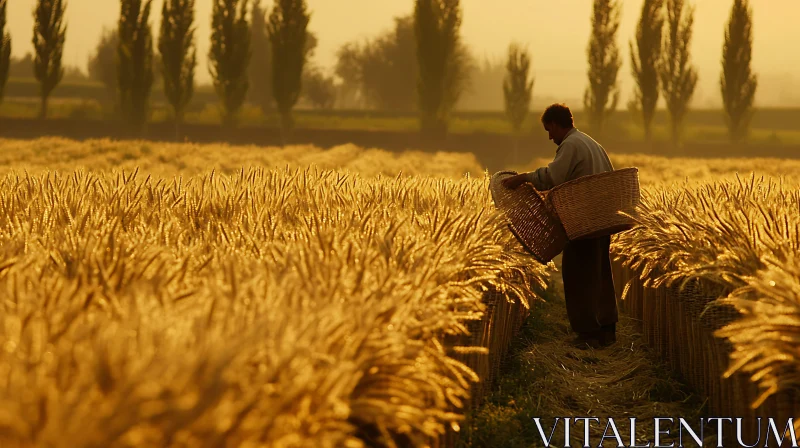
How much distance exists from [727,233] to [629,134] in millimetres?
45164

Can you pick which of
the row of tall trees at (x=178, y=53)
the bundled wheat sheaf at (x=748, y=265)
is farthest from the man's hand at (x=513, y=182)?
the row of tall trees at (x=178, y=53)

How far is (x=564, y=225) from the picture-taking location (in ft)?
19.8

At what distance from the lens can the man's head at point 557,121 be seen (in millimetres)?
6484

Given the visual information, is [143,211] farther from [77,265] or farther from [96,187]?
[77,265]

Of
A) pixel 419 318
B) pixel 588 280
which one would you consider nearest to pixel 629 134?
pixel 588 280

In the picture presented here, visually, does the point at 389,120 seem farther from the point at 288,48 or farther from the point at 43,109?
the point at 43,109

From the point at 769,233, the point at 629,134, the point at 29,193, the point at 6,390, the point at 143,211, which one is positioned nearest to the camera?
the point at 6,390

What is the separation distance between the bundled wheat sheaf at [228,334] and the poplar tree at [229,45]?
115 ft

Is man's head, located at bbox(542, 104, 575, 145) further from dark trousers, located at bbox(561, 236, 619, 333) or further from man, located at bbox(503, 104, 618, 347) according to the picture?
dark trousers, located at bbox(561, 236, 619, 333)

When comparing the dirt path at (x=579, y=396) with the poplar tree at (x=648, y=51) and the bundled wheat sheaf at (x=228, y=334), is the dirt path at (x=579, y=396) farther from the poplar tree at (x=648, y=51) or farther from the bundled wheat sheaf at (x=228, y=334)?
the poplar tree at (x=648, y=51)

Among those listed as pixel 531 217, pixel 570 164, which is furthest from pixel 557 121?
pixel 531 217

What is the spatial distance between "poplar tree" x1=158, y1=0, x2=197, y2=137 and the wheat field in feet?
111

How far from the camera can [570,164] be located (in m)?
6.25

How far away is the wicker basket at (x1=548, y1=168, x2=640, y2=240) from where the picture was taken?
6.02 meters
